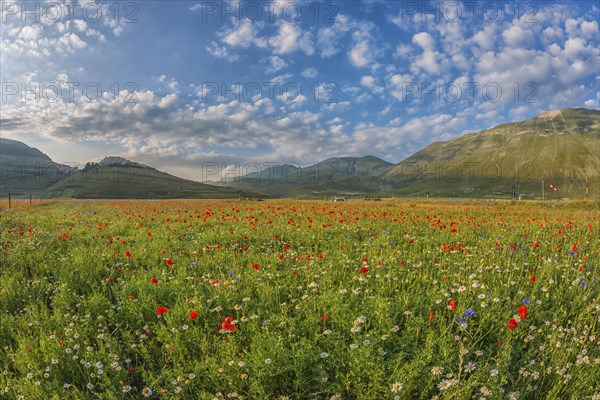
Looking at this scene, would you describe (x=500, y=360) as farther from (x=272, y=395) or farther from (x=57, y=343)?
(x=57, y=343)

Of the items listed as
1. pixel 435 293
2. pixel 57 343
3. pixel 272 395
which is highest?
pixel 435 293

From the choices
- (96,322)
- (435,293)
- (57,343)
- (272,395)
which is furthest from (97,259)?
(435,293)

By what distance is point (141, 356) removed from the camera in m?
4.13

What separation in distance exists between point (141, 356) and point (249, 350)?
148cm

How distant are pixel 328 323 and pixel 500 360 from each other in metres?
1.88

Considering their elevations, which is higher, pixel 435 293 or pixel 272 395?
pixel 435 293

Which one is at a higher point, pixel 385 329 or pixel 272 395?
pixel 385 329

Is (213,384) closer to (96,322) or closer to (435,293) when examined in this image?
(96,322)

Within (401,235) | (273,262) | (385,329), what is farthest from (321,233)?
(385,329)

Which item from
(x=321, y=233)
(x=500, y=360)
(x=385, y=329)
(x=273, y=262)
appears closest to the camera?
(x=500, y=360)

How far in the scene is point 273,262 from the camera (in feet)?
21.5

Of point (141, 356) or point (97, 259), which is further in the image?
point (97, 259)

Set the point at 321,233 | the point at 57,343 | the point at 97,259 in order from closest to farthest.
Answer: the point at 57,343 < the point at 97,259 < the point at 321,233

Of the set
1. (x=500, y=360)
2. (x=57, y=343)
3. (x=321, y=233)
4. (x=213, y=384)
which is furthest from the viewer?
(x=321, y=233)
